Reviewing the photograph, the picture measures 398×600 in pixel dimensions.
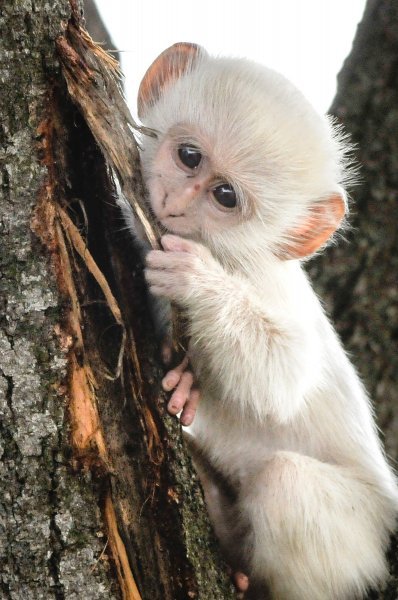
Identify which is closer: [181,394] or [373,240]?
[181,394]

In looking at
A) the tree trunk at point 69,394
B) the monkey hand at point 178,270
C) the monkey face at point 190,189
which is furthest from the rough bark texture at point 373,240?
the tree trunk at point 69,394

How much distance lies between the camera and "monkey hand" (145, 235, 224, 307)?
2553 mm

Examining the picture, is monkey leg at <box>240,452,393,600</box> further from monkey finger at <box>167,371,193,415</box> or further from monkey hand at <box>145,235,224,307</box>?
monkey hand at <box>145,235,224,307</box>

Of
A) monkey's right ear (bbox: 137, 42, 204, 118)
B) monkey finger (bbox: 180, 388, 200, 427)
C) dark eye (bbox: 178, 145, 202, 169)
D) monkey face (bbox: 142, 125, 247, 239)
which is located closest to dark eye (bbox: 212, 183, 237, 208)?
monkey face (bbox: 142, 125, 247, 239)

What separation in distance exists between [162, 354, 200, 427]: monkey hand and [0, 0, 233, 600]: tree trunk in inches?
1.9

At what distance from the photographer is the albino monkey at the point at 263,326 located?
2750 mm

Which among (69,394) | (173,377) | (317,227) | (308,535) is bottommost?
(308,535)

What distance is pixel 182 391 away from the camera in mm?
2426

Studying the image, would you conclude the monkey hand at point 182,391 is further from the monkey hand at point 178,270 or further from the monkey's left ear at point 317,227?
the monkey's left ear at point 317,227

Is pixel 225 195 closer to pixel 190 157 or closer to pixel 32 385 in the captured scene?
pixel 190 157

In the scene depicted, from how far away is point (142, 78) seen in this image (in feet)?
11.0

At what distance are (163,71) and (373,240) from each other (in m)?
1.43

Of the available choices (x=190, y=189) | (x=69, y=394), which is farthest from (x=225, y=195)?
(x=69, y=394)

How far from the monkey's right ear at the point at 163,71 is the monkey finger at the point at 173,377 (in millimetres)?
1306
